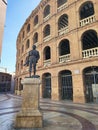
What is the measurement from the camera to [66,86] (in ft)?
57.1

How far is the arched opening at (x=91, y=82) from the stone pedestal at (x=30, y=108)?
966 cm

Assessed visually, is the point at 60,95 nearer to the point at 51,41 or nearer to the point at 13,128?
the point at 51,41

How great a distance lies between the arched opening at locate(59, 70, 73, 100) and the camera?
56.4ft

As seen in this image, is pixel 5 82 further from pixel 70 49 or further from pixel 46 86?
pixel 70 49

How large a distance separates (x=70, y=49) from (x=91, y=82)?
4.46m

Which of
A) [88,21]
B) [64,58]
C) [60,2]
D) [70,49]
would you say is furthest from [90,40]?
[60,2]

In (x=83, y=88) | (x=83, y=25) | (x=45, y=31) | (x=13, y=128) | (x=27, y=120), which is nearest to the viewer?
(x=13, y=128)

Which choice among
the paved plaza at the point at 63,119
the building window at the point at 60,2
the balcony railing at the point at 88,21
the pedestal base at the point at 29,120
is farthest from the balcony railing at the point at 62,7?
the pedestal base at the point at 29,120

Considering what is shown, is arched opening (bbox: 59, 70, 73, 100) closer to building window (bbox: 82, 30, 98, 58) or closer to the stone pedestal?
building window (bbox: 82, 30, 98, 58)

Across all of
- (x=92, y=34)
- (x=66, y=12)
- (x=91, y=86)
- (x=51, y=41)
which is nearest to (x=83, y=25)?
(x=92, y=34)

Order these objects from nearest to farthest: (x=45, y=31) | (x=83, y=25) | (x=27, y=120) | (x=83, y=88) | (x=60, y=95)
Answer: (x=27, y=120)
(x=83, y=88)
(x=83, y=25)
(x=60, y=95)
(x=45, y=31)

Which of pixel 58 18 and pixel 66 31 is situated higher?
pixel 58 18

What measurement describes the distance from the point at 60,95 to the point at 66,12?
10.6 metres

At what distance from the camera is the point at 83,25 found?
15.8 metres
